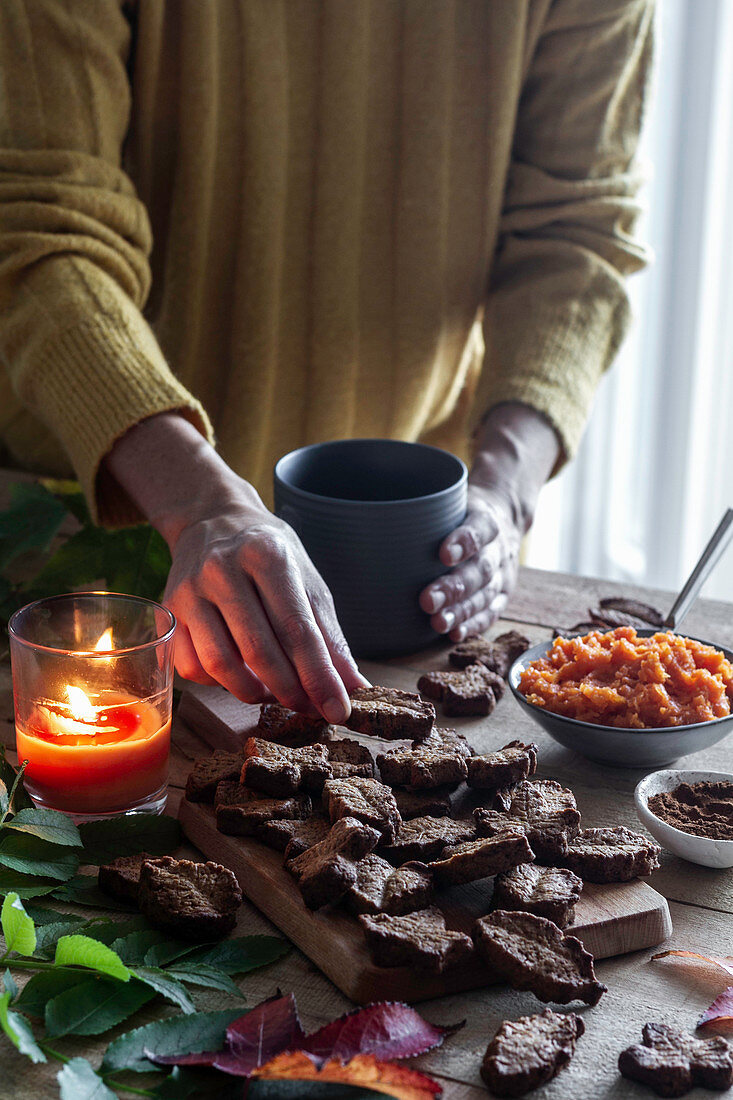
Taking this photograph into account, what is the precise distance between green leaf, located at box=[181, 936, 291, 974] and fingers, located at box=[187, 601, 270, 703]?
15.2 inches

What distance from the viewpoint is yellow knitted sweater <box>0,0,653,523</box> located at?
184 cm

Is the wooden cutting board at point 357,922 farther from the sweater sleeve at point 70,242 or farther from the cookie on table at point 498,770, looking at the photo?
the sweater sleeve at point 70,242

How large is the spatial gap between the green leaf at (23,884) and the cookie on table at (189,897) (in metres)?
0.10

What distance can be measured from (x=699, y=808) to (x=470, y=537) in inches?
23.3

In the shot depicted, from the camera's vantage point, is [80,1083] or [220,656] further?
[220,656]

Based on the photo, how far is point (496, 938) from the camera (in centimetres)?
96

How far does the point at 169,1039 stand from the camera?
0.87 metres

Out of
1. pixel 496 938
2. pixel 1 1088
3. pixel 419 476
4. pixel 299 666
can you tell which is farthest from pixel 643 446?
pixel 1 1088

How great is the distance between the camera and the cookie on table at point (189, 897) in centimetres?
100

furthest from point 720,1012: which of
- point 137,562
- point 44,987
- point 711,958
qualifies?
point 137,562

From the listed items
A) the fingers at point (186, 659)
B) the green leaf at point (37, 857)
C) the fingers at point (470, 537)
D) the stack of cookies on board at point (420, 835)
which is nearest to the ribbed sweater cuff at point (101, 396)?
the fingers at point (186, 659)

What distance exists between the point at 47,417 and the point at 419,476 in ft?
2.11

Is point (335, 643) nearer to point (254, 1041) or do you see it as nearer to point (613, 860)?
point (613, 860)

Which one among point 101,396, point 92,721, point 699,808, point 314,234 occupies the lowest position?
point 699,808
